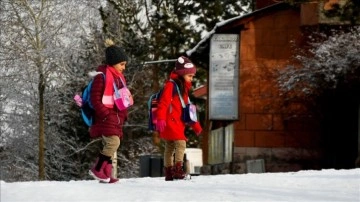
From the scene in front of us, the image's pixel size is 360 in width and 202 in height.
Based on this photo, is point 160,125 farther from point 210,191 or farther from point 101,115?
point 210,191

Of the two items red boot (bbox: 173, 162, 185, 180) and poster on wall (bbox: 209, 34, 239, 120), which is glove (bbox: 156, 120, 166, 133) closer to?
red boot (bbox: 173, 162, 185, 180)

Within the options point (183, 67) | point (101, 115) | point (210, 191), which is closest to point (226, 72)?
point (183, 67)

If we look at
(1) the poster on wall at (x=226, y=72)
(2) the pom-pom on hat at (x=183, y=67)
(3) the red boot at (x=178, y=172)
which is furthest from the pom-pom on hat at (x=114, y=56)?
(1) the poster on wall at (x=226, y=72)

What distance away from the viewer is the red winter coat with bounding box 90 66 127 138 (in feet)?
29.9

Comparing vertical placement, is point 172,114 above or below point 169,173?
above

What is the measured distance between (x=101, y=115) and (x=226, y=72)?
16880 millimetres

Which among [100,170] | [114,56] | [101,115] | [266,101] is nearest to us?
[101,115]

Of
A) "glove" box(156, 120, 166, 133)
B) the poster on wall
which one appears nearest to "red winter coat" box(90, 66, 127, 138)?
"glove" box(156, 120, 166, 133)

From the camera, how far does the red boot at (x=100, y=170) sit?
30.4 ft

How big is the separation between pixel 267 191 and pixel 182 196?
1104 millimetres

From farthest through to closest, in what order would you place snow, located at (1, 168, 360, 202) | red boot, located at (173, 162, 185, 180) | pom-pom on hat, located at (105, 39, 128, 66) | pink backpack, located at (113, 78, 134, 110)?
red boot, located at (173, 162, 185, 180) → pom-pom on hat, located at (105, 39, 128, 66) → pink backpack, located at (113, 78, 134, 110) → snow, located at (1, 168, 360, 202)

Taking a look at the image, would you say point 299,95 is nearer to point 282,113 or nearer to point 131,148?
point 282,113

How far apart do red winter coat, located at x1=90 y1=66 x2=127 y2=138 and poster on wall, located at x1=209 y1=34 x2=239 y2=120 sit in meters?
16.5

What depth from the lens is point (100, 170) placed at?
30.4ft
